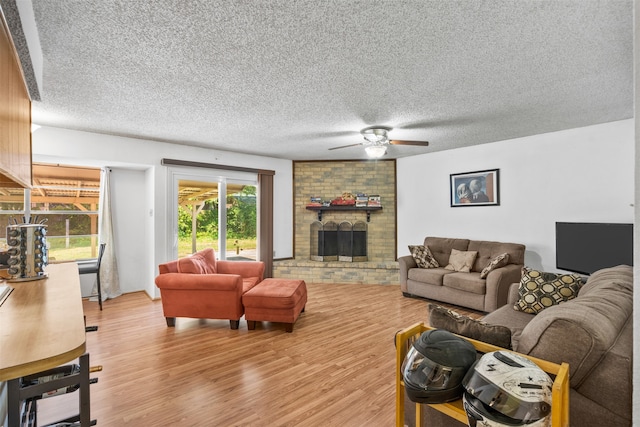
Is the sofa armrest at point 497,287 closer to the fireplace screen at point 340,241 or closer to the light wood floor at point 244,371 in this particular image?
the light wood floor at point 244,371

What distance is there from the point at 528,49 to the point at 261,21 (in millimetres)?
1831

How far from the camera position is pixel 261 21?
1.79 m

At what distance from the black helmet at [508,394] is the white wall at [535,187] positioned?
399cm

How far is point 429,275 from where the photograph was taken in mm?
4488

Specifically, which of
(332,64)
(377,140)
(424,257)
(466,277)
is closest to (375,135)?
(377,140)

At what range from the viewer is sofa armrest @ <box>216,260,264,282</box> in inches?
166

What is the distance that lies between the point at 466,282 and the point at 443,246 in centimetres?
110

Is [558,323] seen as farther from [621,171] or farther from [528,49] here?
[621,171]

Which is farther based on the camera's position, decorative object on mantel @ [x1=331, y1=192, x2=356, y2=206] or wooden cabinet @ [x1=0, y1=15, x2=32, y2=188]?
Result: decorative object on mantel @ [x1=331, y1=192, x2=356, y2=206]

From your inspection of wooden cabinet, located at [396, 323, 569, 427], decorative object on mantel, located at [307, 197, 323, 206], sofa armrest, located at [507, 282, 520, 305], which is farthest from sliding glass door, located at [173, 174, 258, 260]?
wooden cabinet, located at [396, 323, 569, 427]

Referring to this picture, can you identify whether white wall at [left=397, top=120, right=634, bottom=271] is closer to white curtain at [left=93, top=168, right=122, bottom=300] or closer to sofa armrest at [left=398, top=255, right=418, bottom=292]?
sofa armrest at [left=398, top=255, right=418, bottom=292]

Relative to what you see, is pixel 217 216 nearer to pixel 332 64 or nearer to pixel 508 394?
pixel 332 64

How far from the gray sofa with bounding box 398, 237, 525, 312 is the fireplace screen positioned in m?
1.40

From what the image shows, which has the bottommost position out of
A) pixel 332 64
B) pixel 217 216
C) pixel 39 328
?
pixel 39 328
